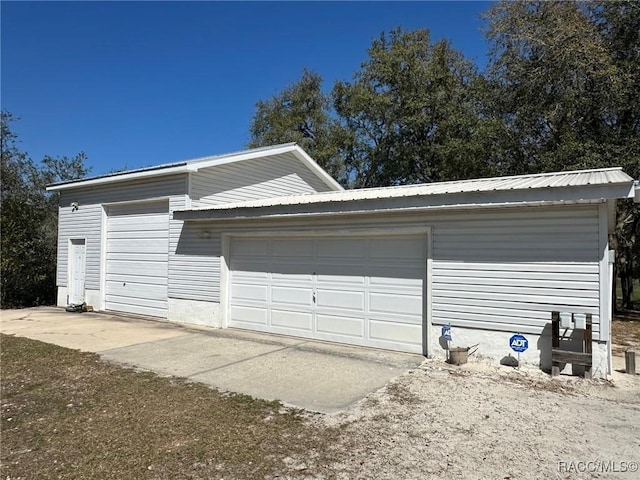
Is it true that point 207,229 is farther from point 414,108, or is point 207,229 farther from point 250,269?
point 414,108

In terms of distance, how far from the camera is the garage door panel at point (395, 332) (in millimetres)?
7637

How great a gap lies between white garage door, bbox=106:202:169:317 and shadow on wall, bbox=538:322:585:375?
351 inches

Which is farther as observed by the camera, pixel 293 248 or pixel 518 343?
pixel 293 248

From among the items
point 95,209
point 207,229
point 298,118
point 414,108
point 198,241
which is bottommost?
point 198,241

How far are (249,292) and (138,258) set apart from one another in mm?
4207

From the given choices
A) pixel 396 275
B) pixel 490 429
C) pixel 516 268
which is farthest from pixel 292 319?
pixel 490 429

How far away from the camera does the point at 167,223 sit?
38.3 feet

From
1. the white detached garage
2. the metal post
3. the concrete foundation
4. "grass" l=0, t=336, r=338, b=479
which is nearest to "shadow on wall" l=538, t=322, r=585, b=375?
the white detached garage

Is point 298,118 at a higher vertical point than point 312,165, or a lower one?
higher

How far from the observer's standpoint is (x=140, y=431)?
4.41m

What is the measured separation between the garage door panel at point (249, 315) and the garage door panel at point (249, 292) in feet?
0.74

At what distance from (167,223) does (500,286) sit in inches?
333

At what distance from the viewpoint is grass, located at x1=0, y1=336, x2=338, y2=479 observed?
3.71m

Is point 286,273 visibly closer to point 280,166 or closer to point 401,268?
point 401,268
